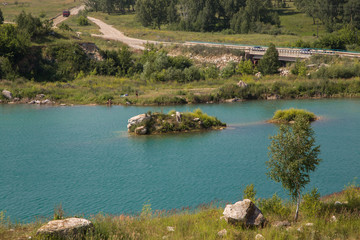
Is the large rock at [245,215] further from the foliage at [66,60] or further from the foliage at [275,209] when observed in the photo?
the foliage at [66,60]

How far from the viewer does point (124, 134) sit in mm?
43469

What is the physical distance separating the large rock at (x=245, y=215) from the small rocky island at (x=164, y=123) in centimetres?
2530

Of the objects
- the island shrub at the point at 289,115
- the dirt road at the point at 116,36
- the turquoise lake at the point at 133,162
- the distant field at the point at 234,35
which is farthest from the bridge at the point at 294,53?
the island shrub at the point at 289,115

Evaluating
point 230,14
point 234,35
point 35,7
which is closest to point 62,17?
point 35,7

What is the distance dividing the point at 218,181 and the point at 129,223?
1149cm

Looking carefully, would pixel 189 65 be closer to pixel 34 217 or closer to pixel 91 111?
pixel 91 111

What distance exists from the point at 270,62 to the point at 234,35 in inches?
2132

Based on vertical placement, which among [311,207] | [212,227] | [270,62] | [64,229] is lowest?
[212,227]

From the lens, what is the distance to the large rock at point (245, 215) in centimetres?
1789

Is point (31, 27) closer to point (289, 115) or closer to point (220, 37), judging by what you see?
point (289, 115)

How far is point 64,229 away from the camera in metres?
16.1

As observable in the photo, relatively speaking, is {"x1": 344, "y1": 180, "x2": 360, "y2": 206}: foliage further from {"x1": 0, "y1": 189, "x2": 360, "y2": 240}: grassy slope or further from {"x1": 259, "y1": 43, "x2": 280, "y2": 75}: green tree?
{"x1": 259, "y1": 43, "x2": 280, "y2": 75}: green tree

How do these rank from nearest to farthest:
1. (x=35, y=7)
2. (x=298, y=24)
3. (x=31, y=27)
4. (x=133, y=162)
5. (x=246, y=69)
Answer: (x=133, y=162) < (x=246, y=69) < (x=31, y=27) < (x=298, y=24) < (x=35, y=7)

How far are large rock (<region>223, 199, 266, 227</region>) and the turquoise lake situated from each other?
7.11 meters
